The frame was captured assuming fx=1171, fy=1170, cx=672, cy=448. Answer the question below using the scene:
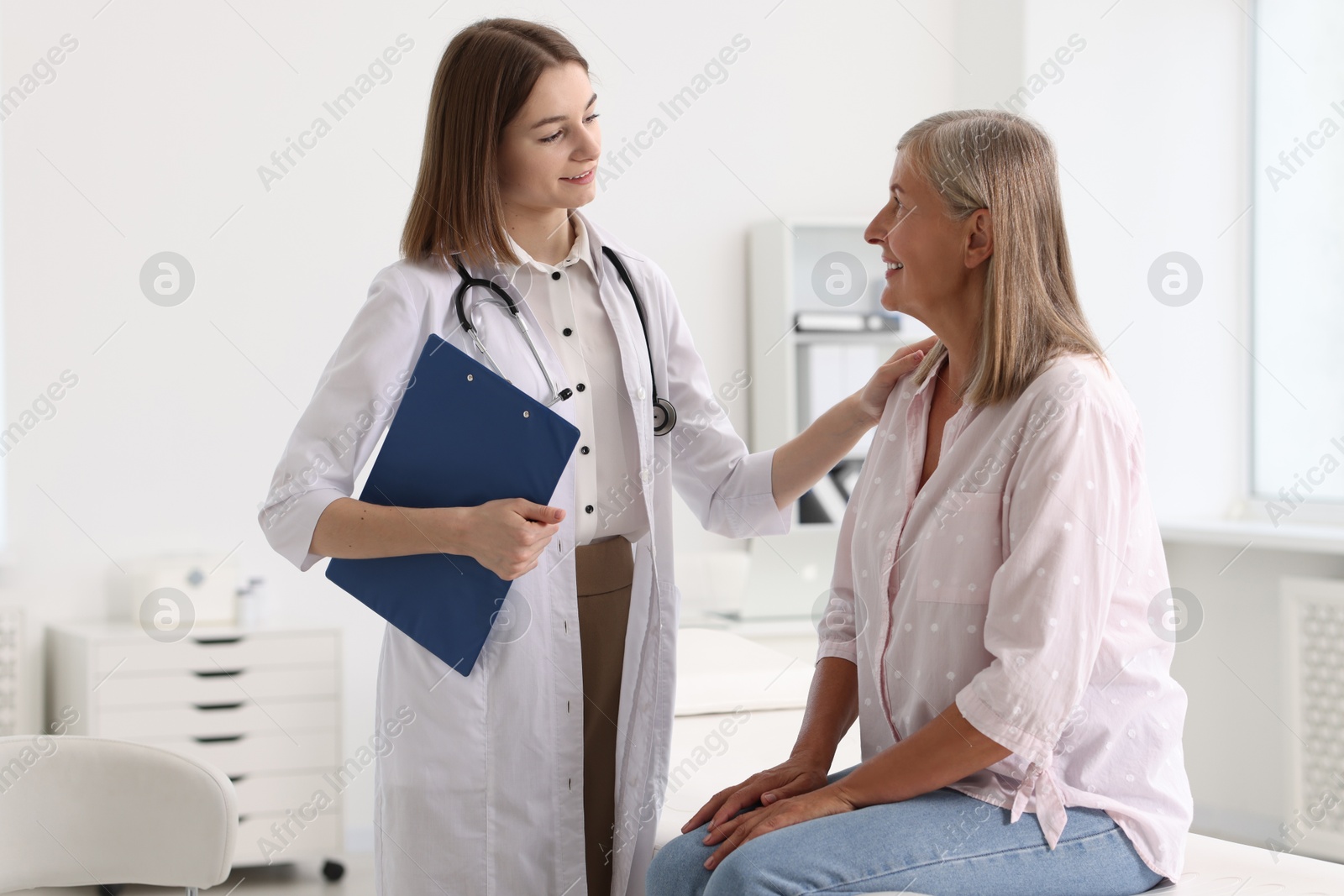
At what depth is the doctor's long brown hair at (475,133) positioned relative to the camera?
1.52 metres

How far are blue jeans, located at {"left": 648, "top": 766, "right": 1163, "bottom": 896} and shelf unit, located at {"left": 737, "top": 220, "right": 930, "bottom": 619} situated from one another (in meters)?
2.49

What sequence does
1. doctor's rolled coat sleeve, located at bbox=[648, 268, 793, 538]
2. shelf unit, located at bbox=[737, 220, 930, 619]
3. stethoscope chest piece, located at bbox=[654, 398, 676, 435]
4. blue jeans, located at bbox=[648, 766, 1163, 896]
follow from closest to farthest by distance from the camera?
1. blue jeans, located at bbox=[648, 766, 1163, 896]
2. stethoscope chest piece, located at bbox=[654, 398, 676, 435]
3. doctor's rolled coat sleeve, located at bbox=[648, 268, 793, 538]
4. shelf unit, located at bbox=[737, 220, 930, 619]

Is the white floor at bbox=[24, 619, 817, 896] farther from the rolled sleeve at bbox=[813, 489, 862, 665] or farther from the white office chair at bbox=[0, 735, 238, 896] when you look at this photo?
the white office chair at bbox=[0, 735, 238, 896]

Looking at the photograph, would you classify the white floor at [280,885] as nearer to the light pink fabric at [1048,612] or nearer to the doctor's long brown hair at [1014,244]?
the light pink fabric at [1048,612]

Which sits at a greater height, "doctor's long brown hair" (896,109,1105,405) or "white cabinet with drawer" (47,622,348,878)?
"doctor's long brown hair" (896,109,1105,405)

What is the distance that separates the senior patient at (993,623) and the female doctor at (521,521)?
0.67ft

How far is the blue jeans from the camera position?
1.19 m

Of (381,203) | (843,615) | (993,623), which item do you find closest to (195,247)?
(381,203)

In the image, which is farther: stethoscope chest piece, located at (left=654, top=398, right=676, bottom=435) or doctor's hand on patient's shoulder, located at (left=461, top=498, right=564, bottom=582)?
stethoscope chest piece, located at (left=654, top=398, right=676, bottom=435)

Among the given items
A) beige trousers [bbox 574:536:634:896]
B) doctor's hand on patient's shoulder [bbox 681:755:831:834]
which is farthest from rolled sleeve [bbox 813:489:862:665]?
beige trousers [bbox 574:536:634:896]

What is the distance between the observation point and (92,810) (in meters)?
1.59

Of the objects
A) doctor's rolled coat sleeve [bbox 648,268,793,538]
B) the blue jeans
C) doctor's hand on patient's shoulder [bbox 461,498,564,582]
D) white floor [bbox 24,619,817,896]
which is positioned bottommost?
white floor [bbox 24,619,817,896]

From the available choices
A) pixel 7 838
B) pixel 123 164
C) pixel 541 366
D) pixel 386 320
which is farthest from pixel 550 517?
pixel 123 164

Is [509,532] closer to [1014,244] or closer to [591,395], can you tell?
[591,395]
